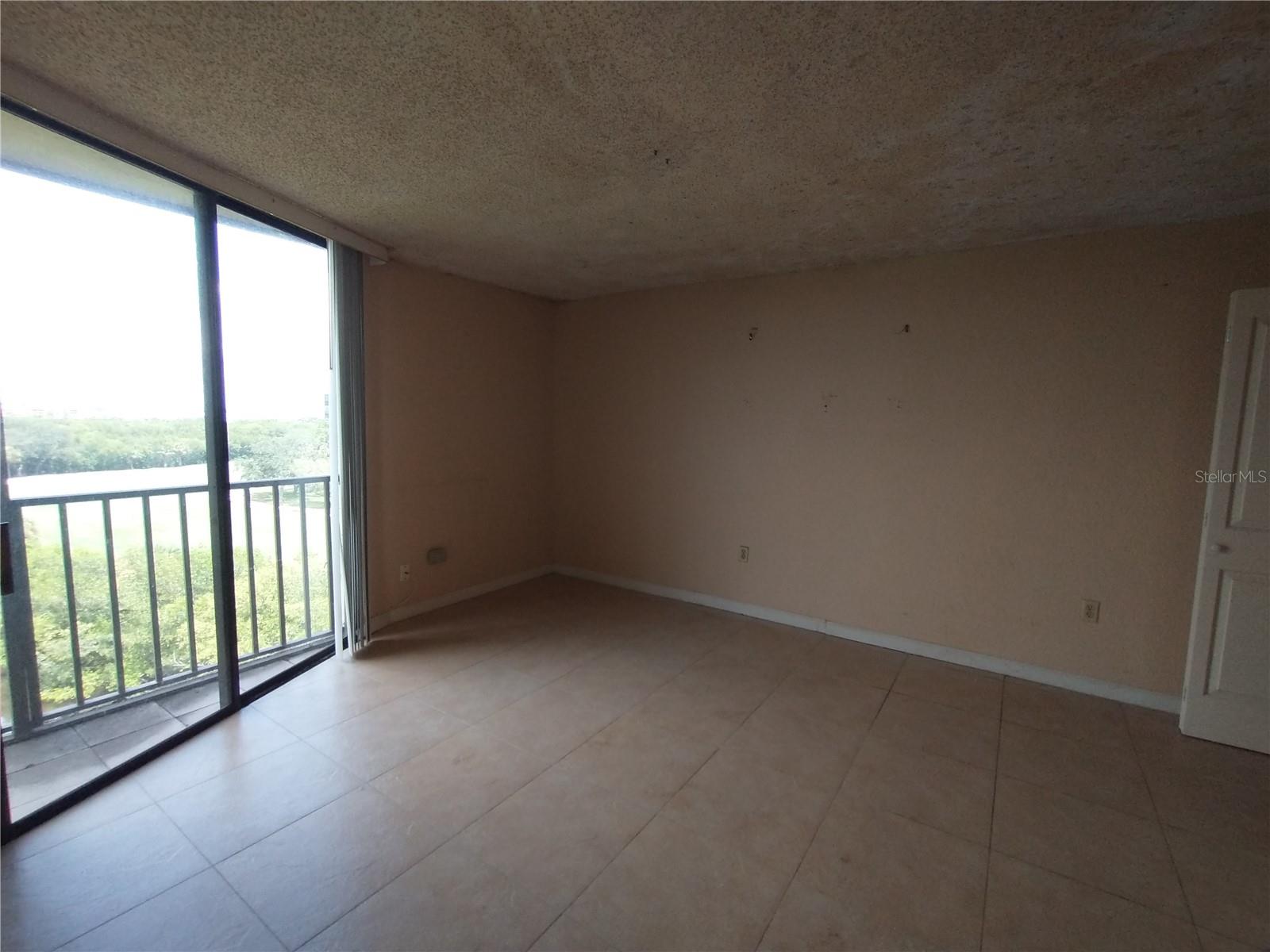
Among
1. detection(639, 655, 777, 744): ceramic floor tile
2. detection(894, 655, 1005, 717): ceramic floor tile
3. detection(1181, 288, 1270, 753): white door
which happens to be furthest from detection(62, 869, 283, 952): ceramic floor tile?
detection(1181, 288, 1270, 753): white door

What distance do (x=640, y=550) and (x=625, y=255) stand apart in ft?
7.72

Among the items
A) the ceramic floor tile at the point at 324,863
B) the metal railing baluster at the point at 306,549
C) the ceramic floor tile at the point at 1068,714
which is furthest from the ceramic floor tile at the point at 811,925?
the metal railing baluster at the point at 306,549

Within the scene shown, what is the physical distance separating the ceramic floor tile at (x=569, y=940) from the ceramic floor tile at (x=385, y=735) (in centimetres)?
106

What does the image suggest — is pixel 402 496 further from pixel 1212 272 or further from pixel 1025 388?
pixel 1212 272

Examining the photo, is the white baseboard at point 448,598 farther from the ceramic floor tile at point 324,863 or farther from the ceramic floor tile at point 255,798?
the ceramic floor tile at point 324,863

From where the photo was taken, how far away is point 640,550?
4621mm

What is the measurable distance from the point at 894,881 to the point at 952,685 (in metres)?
1.64

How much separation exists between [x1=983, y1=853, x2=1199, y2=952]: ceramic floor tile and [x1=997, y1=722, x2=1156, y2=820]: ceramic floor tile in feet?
1.83

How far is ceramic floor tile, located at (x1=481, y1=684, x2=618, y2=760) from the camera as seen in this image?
2449 mm

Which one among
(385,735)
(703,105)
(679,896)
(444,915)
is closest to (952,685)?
(679,896)

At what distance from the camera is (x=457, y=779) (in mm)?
2193

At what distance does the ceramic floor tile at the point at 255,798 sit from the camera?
1872 millimetres

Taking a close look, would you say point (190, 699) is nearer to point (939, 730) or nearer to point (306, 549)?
point (306, 549)

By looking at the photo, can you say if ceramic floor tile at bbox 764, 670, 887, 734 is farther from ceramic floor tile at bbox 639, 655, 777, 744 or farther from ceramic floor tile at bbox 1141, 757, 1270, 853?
ceramic floor tile at bbox 1141, 757, 1270, 853
